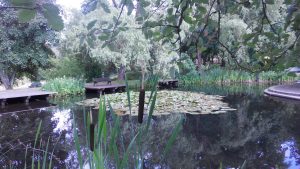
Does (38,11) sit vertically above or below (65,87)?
above

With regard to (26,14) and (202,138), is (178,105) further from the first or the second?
(26,14)

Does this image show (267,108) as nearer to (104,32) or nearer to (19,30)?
(104,32)

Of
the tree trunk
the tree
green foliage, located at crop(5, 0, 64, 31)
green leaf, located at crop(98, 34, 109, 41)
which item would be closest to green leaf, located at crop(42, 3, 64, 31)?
green foliage, located at crop(5, 0, 64, 31)

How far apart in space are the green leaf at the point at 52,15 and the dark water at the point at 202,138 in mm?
2732

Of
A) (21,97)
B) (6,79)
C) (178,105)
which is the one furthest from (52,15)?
(6,79)

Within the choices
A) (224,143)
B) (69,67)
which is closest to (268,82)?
(69,67)

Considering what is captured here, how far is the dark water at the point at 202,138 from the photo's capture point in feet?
14.1

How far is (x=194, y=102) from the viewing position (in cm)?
894

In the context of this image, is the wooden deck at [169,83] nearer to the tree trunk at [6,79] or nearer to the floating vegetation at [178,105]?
the floating vegetation at [178,105]

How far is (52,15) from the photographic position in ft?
1.84

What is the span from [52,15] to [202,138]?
17.5 ft

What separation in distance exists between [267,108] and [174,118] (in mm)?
3232

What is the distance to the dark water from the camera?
169 inches

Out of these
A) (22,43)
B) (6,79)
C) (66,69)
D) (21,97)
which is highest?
(22,43)
